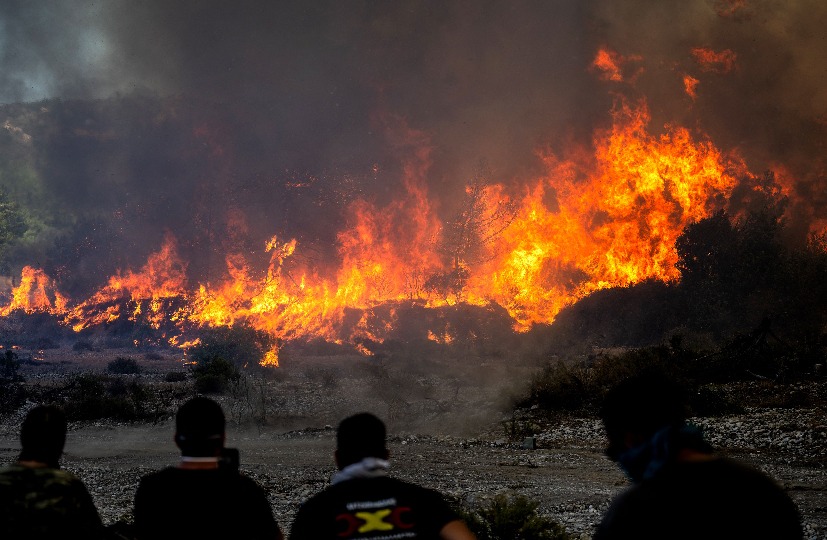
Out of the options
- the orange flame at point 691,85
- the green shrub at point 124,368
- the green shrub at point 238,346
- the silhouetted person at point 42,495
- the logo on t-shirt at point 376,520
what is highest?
the orange flame at point 691,85

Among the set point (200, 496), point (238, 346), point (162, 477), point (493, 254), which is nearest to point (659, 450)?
point (200, 496)

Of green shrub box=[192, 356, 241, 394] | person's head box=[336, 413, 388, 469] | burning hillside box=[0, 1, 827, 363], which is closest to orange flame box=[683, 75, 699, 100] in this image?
burning hillside box=[0, 1, 827, 363]

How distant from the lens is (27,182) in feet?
231

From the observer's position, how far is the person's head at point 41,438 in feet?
10.1

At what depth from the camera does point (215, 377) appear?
22.4 metres

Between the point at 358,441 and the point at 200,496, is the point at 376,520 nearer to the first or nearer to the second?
the point at 358,441

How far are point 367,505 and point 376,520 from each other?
74 mm

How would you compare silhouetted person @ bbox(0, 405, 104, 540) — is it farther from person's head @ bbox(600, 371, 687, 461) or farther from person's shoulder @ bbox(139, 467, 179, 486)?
person's head @ bbox(600, 371, 687, 461)

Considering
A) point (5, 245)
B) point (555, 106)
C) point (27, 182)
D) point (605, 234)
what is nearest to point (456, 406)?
point (605, 234)

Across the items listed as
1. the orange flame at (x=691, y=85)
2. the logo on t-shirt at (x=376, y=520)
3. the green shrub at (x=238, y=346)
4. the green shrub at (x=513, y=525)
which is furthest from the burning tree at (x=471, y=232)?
the logo on t-shirt at (x=376, y=520)

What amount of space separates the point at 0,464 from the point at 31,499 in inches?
502

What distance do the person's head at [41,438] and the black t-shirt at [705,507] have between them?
105 inches

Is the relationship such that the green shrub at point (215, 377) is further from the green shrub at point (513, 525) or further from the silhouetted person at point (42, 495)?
the silhouetted person at point (42, 495)

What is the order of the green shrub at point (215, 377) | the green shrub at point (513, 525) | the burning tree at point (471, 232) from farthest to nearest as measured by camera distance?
the burning tree at point (471, 232), the green shrub at point (215, 377), the green shrub at point (513, 525)
